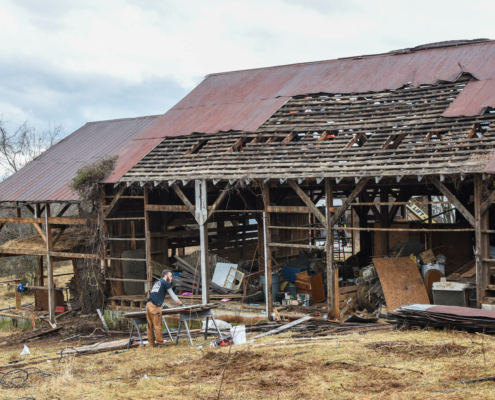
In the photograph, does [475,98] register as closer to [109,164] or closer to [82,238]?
[109,164]

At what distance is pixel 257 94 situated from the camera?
19.3 metres

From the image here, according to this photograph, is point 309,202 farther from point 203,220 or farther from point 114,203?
point 114,203

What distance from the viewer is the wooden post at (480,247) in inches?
473

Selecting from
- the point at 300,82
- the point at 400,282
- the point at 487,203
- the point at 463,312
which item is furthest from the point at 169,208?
the point at 463,312

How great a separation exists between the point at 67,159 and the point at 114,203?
4892 mm

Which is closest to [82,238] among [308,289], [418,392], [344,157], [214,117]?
[214,117]

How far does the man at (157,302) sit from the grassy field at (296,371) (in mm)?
866

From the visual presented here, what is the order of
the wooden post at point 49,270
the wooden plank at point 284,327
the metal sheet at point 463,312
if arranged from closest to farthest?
the metal sheet at point 463,312 < the wooden plank at point 284,327 < the wooden post at point 49,270

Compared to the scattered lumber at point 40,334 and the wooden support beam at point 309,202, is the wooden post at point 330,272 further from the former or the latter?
the scattered lumber at point 40,334

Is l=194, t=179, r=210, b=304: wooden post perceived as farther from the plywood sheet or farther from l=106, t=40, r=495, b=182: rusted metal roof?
the plywood sheet

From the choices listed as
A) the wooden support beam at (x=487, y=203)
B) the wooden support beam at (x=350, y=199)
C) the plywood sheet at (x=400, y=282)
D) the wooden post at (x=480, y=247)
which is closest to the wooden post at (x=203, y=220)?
the wooden support beam at (x=350, y=199)

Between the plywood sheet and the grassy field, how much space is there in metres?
2.87

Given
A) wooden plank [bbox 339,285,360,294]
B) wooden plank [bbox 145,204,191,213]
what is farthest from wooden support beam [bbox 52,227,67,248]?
wooden plank [bbox 339,285,360,294]

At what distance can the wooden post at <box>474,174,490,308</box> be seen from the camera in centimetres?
1202
